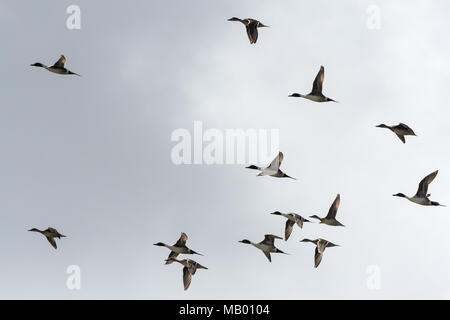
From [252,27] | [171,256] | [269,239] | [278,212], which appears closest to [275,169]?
[278,212]

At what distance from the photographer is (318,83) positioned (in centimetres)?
3155

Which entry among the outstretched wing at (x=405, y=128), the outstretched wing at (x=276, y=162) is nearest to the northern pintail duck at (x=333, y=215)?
the outstretched wing at (x=276, y=162)

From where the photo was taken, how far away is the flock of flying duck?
31.3 meters

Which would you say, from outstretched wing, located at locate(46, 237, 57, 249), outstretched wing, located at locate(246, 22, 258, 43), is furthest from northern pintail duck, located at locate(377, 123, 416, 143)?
outstretched wing, located at locate(46, 237, 57, 249)

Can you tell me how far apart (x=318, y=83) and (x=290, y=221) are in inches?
265

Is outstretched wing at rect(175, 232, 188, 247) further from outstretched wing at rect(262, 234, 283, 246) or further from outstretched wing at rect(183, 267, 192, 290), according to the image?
outstretched wing at rect(262, 234, 283, 246)

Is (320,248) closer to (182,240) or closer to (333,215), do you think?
(333,215)

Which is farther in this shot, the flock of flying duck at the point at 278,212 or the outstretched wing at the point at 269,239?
the outstretched wing at the point at 269,239

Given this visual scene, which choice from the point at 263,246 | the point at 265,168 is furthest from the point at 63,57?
the point at 263,246

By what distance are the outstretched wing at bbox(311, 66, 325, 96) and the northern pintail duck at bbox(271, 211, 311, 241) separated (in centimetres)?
513

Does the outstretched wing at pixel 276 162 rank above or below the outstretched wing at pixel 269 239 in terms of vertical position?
above

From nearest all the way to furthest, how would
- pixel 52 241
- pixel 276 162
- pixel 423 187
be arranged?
pixel 423 187, pixel 276 162, pixel 52 241

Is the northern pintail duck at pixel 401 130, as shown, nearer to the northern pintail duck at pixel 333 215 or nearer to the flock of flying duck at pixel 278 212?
the flock of flying duck at pixel 278 212

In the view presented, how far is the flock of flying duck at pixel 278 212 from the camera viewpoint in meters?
31.3
